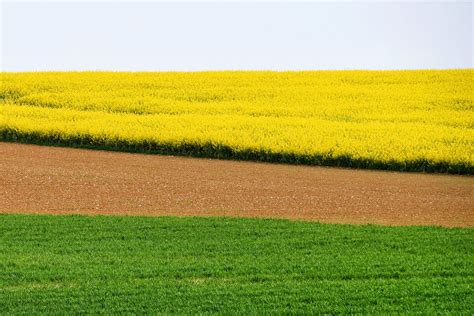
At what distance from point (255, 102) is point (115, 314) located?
29184mm

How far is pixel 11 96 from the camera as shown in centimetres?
4266

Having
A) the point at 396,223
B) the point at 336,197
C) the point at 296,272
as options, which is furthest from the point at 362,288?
the point at 336,197

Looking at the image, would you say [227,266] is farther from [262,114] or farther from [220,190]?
[262,114]

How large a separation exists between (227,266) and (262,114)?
24.1 metres

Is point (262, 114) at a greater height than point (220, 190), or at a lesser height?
greater

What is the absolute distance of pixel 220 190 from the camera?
24.4 m

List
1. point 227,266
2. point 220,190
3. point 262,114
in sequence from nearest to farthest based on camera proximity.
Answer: point 227,266 → point 220,190 → point 262,114

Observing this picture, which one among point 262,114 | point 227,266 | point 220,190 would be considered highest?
point 262,114

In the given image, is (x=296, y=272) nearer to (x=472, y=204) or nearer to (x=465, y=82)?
(x=472, y=204)

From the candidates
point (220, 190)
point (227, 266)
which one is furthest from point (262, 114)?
point (227, 266)

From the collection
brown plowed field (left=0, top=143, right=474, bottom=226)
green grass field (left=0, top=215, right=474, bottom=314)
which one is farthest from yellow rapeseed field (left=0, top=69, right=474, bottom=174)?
green grass field (left=0, top=215, right=474, bottom=314)

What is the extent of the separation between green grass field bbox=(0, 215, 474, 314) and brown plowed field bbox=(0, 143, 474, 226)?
2.44m

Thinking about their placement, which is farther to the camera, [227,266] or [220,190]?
[220,190]

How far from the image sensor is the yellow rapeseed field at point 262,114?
29.9 metres
